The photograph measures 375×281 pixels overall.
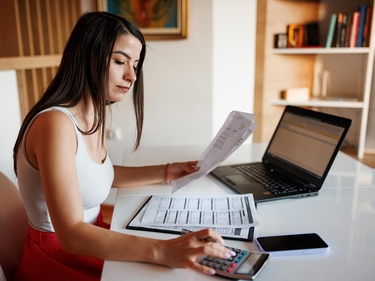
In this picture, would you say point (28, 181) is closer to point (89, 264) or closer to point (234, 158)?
point (89, 264)

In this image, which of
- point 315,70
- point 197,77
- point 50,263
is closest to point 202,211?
point 50,263

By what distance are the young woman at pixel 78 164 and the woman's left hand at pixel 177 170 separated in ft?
0.68

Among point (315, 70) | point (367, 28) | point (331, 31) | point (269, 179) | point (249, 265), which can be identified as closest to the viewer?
point (249, 265)

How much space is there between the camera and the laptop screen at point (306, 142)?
4.10ft

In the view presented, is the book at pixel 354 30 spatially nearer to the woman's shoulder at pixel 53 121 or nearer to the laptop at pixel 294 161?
the laptop at pixel 294 161

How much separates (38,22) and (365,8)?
2413 mm

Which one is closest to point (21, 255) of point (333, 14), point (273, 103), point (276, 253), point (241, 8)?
point (276, 253)

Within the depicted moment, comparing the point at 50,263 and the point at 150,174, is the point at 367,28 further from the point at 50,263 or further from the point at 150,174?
the point at 50,263

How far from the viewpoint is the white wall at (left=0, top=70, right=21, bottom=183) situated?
181 centimetres

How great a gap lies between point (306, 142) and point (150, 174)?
21.7 inches

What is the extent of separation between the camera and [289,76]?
338 cm

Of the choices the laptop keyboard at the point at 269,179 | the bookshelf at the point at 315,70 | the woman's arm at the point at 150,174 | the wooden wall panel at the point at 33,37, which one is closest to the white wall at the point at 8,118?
the wooden wall panel at the point at 33,37

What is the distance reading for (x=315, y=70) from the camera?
11.4ft

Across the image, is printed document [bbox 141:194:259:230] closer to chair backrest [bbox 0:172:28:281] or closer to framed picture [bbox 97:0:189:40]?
chair backrest [bbox 0:172:28:281]
